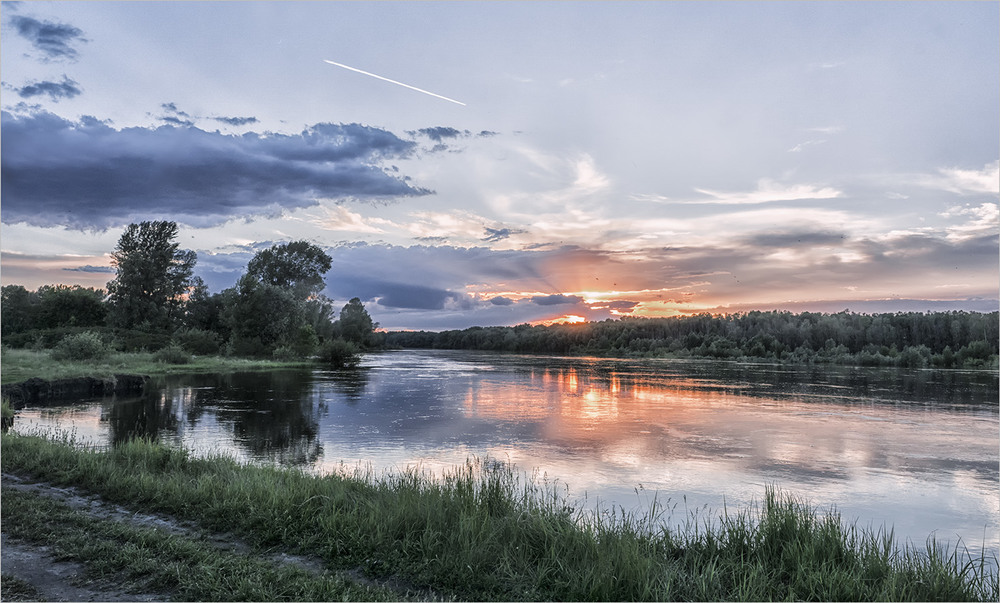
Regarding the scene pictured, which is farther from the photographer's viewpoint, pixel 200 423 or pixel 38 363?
pixel 38 363

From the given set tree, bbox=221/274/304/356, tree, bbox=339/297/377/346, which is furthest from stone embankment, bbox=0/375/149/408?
tree, bbox=339/297/377/346

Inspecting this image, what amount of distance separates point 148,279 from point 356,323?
35073 millimetres

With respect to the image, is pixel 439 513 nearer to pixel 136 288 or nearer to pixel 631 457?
pixel 631 457

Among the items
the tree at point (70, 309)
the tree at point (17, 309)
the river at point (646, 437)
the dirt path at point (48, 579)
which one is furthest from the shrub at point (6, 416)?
the tree at point (70, 309)

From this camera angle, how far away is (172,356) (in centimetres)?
5081

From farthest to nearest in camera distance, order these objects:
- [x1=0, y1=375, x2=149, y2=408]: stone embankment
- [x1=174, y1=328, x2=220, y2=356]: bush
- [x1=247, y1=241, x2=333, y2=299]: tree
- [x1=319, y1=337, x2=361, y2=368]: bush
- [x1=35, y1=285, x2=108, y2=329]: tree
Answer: [x1=247, y1=241, x2=333, y2=299]: tree → [x1=35, y1=285, x2=108, y2=329]: tree → [x1=319, y1=337, x2=361, y2=368]: bush → [x1=174, y1=328, x2=220, y2=356]: bush → [x1=0, y1=375, x2=149, y2=408]: stone embankment

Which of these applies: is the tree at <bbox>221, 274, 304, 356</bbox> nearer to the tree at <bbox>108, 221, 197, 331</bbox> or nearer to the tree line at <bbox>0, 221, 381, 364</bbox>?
the tree line at <bbox>0, 221, 381, 364</bbox>

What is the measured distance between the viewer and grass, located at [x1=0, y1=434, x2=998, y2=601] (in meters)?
6.02

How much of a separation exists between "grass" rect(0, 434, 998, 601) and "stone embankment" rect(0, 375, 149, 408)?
74.2 ft

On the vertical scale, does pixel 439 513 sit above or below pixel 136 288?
below

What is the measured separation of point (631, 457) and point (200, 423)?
52.0 feet

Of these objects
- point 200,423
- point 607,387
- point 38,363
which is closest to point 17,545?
point 200,423

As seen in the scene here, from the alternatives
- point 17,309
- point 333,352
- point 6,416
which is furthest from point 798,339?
point 17,309

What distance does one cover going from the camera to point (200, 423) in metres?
22.1
